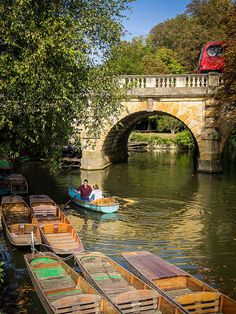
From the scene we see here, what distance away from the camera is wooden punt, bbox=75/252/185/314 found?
738 cm

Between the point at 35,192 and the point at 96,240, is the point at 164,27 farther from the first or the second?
the point at 96,240

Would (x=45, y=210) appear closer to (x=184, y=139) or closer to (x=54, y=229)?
(x=54, y=229)

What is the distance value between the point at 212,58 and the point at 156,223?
14406 mm

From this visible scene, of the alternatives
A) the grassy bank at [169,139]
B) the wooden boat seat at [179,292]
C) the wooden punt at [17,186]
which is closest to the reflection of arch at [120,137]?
the wooden punt at [17,186]

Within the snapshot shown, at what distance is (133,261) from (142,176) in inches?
626

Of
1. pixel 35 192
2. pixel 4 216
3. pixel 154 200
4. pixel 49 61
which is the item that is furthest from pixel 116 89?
pixel 35 192

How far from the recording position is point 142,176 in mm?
25547

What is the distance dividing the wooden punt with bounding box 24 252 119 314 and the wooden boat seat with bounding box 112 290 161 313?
0.29 meters

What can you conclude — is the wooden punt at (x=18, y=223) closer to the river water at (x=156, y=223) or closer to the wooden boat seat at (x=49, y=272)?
the river water at (x=156, y=223)

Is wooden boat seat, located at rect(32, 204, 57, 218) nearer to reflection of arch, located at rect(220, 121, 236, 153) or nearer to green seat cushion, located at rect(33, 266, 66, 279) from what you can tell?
green seat cushion, located at rect(33, 266, 66, 279)

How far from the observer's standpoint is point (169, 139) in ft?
139

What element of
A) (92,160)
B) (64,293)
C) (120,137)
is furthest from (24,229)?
(120,137)

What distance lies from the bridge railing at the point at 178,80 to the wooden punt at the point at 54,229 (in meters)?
11.1

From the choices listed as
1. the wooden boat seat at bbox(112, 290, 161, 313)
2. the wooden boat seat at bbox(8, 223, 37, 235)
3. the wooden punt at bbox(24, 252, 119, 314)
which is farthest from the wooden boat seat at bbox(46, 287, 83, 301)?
the wooden boat seat at bbox(8, 223, 37, 235)
